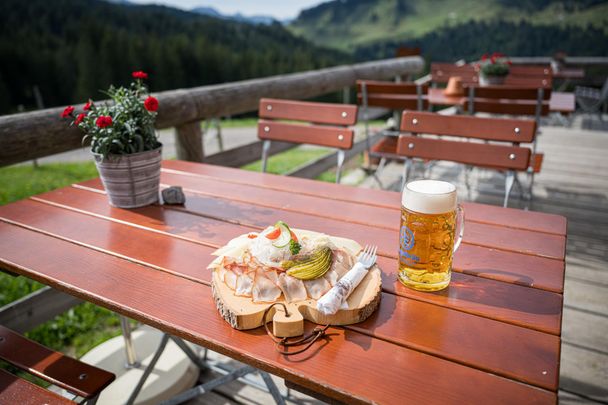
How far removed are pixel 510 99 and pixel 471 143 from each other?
5.04 ft

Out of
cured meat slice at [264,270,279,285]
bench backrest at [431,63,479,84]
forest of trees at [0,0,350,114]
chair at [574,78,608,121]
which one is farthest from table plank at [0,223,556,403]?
forest of trees at [0,0,350,114]

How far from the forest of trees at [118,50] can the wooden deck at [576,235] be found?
80.5 ft

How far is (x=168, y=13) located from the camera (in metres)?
38.4

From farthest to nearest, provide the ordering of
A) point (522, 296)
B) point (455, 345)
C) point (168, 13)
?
1. point (168, 13)
2. point (522, 296)
3. point (455, 345)

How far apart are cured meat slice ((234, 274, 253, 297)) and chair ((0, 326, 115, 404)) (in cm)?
51

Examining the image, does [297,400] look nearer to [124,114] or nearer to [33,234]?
[33,234]

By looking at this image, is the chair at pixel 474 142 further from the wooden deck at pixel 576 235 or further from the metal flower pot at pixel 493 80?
the metal flower pot at pixel 493 80

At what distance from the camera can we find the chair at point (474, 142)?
181cm

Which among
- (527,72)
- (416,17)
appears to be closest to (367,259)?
(527,72)

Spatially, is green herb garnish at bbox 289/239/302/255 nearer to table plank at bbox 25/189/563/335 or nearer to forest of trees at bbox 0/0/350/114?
table plank at bbox 25/189/563/335

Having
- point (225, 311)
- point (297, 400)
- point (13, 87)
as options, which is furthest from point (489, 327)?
point (13, 87)

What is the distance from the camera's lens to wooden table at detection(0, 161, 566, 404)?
0.71 m

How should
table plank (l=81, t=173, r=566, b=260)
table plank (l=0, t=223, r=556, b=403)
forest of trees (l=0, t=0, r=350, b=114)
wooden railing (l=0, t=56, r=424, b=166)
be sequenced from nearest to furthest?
table plank (l=0, t=223, r=556, b=403) < table plank (l=81, t=173, r=566, b=260) < wooden railing (l=0, t=56, r=424, b=166) < forest of trees (l=0, t=0, r=350, b=114)

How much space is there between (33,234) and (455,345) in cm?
121
